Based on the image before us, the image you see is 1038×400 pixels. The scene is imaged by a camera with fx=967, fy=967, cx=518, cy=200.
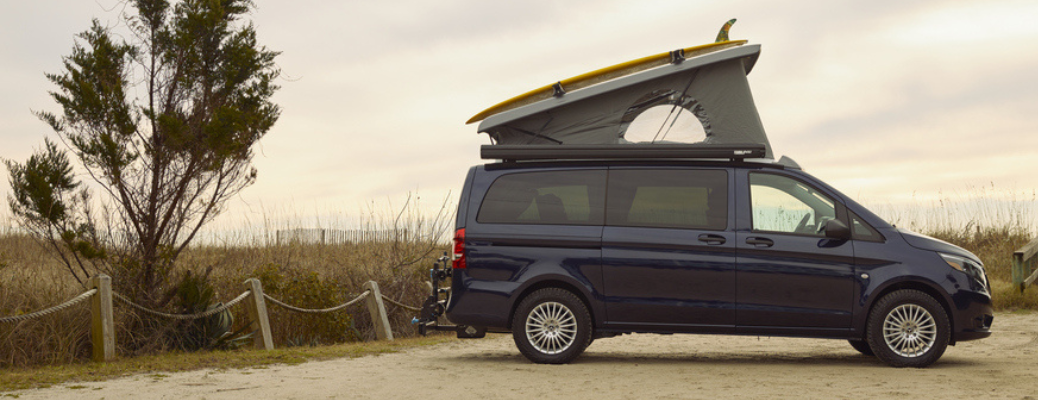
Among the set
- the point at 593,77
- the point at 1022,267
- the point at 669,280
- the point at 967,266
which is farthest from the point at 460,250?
the point at 1022,267

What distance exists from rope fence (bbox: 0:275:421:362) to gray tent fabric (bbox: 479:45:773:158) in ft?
11.8

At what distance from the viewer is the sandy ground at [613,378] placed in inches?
293

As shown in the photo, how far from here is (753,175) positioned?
30.8 ft

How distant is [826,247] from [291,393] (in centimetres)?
506

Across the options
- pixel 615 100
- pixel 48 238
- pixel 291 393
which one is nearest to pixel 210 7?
pixel 48 238

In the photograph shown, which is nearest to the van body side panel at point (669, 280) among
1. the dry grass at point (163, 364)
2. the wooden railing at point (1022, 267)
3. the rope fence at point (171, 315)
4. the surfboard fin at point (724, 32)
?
the surfboard fin at point (724, 32)

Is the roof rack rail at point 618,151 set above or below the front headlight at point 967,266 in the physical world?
above

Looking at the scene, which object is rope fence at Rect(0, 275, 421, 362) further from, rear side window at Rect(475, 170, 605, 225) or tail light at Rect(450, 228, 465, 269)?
rear side window at Rect(475, 170, 605, 225)

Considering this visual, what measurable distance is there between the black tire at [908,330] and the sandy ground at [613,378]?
0.53 ft

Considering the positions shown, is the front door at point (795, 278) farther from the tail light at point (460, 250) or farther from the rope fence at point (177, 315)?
the rope fence at point (177, 315)

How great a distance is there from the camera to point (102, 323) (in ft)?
32.2

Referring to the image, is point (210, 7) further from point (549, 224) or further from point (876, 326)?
point (876, 326)

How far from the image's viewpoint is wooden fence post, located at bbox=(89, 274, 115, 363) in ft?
32.2

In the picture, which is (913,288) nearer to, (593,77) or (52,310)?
(593,77)
